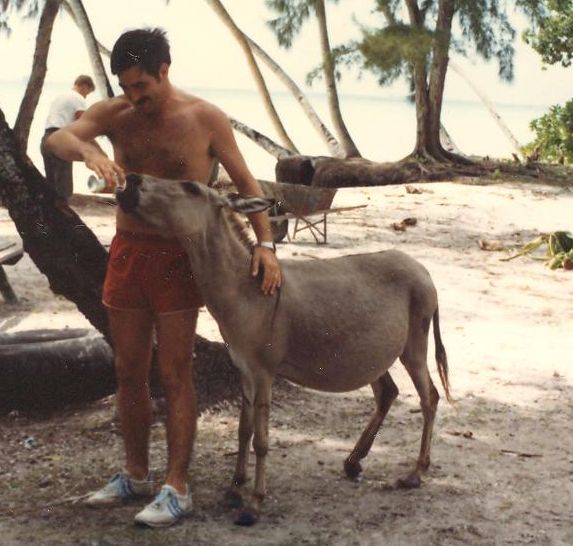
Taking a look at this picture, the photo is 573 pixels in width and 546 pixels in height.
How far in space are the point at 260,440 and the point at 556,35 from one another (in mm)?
20198

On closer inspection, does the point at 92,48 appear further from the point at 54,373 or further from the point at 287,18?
the point at 54,373

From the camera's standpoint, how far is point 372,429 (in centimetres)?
497

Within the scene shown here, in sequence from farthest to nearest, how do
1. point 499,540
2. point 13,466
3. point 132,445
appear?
point 13,466 < point 132,445 < point 499,540

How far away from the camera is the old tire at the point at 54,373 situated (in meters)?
6.03

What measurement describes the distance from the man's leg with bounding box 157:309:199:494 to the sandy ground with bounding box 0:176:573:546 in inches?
11.2

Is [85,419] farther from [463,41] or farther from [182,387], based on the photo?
[463,41]

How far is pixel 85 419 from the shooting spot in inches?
231

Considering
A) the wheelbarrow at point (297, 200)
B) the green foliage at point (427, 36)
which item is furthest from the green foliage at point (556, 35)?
the wheelbarrow at point (297, 200)

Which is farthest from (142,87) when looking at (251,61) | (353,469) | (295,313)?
(251,61)

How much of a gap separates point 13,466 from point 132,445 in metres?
1.01

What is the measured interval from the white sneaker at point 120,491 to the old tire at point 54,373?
1595 mm

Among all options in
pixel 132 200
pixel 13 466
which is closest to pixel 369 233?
pixel 13 466

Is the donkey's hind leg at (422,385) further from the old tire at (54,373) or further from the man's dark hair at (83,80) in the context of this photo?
the man's dark hair at (83,80)

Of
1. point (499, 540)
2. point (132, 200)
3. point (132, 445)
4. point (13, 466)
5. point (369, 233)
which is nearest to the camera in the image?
point (132, 200)
